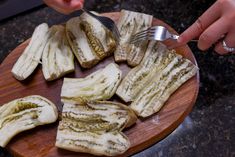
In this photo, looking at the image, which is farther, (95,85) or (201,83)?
(201,83)

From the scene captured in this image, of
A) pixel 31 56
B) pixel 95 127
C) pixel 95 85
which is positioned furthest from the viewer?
pixel 31 56

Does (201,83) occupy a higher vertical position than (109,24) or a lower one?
lower

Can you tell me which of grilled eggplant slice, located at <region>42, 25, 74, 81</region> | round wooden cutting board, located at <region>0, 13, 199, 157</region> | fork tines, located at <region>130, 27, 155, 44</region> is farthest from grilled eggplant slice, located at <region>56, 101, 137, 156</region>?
fork tines, located at <region>130, 27, 155, 44</region>

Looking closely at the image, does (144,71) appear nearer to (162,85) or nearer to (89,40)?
(162,85)

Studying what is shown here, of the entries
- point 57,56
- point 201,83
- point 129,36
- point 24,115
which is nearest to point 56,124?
point 24,115

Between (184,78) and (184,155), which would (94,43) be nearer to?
(184,78)

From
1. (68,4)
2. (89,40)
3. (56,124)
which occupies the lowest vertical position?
(56,124)

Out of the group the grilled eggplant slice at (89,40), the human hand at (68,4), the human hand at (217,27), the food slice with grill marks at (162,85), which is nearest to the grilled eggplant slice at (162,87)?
the food slice with grill marks at (162,85)
